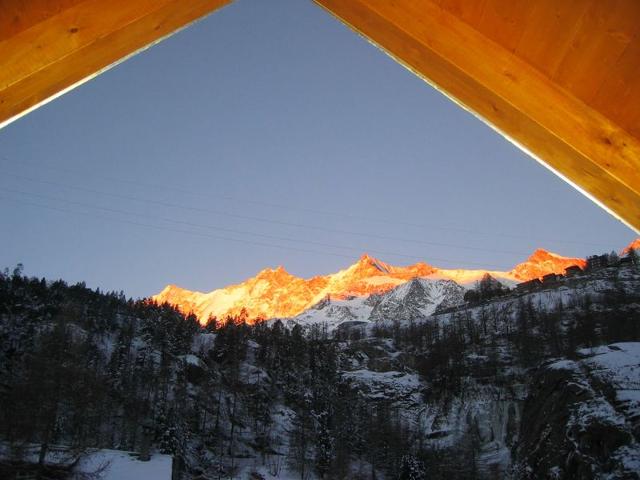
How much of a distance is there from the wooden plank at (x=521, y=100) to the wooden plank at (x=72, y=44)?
2.17ft

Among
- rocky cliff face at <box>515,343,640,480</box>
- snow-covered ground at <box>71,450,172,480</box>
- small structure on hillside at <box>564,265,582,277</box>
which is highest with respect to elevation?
small structure on hillside at <box>564,265,582,277</box>

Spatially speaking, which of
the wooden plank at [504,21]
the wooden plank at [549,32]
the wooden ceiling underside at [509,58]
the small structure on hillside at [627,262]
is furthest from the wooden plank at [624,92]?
the small structure on hillside at [627,262]

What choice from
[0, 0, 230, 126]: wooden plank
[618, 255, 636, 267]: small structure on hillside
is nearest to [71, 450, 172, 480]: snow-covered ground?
[0, 0, 230, 126]: wooden plank

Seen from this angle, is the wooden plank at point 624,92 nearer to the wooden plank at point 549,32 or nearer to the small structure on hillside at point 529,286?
the wooden plank at point 549,32

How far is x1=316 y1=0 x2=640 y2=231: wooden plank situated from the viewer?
1.63 m

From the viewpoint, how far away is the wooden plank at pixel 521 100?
1.63 m

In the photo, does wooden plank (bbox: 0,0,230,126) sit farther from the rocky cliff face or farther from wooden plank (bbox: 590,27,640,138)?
the rocky cliff face

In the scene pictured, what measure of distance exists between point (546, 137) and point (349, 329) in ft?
396

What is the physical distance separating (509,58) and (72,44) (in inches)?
54.0

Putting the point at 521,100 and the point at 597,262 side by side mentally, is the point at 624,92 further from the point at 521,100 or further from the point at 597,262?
the point at 597,262

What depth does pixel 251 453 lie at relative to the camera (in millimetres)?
55562

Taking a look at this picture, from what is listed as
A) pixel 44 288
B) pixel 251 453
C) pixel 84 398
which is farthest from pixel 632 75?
pixel 44 288

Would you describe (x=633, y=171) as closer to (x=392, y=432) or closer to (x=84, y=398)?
(x=84, y=398)

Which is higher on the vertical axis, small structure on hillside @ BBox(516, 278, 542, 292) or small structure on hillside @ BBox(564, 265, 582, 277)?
small structure on hillside @ BBox(564, 265, 582, 277)
